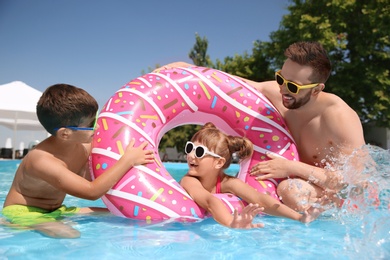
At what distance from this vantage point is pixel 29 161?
8.48 feet

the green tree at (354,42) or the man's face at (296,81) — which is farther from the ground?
the green tree at (354,42)

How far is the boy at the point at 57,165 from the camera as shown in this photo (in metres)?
2.53

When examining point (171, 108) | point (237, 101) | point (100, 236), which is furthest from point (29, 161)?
point (237, 101)

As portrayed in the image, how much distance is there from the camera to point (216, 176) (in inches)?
123

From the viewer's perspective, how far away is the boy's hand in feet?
9.13

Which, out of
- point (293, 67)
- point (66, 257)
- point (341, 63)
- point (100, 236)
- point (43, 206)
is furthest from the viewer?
point (341, 63)

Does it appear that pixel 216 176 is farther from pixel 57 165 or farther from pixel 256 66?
pixel 256 66

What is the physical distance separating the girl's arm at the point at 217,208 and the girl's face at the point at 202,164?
64mm

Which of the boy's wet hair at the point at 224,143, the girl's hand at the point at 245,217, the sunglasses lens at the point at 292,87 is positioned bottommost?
the girl's hand at the point at 245,217

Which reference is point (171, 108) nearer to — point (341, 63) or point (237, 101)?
point (237, 101)

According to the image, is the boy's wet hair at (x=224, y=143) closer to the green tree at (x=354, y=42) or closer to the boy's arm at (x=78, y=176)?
the boy's arm at (x=78, y=176)

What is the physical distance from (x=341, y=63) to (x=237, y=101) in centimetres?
1265

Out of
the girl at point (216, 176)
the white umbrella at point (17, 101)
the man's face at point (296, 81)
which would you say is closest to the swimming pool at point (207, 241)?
the girl at point (216, 176)

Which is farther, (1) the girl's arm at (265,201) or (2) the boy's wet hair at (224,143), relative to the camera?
(2) the boy's wet hair at (224,143)
